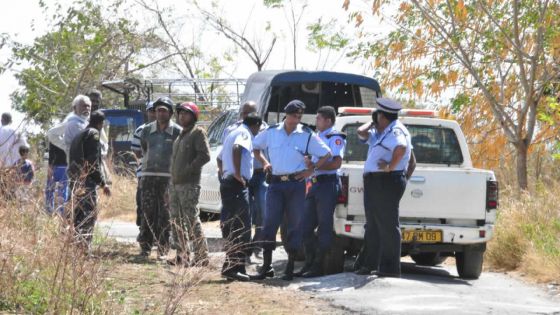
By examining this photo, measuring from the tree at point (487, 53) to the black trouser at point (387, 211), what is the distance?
6539 mm

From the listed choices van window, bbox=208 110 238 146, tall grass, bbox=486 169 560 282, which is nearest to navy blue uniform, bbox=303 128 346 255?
tall grass, bbox=486 169 560 282

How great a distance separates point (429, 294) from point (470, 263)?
6.90ft

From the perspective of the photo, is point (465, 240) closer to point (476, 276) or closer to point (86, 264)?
point (476, 276)

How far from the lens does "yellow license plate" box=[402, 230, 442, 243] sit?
1190cm

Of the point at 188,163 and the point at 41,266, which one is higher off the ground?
the point at 188,163

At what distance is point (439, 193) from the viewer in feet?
39.1

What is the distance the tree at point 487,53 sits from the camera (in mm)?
18594

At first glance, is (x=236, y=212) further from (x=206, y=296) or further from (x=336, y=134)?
(x=206, y=296)

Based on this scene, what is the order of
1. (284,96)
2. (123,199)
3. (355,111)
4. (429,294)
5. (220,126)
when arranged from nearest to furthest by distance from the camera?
(429,294) < (355,111) < (220,126) < (284,96) < (123,199)

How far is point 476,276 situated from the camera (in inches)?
493

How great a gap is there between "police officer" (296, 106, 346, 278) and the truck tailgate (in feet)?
0.57

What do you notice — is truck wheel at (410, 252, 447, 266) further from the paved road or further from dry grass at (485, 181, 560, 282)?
the paved road

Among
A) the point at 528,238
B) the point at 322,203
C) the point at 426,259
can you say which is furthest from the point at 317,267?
the point at 528,238

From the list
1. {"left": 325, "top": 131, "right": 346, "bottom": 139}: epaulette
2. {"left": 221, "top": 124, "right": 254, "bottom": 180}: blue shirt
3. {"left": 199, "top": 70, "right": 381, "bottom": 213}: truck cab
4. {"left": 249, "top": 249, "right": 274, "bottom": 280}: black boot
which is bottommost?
{"left": 249, "top": 249, "right": 274, "bottom": 280}: black boot
